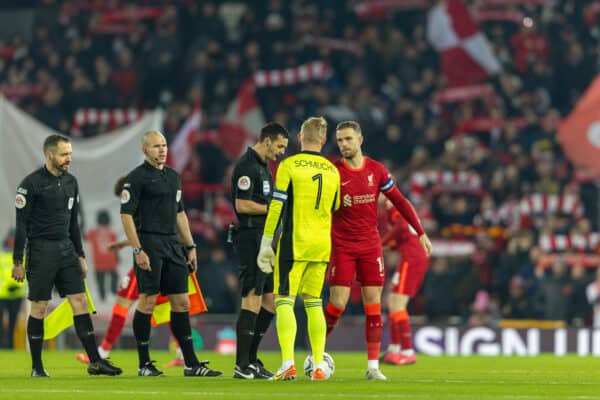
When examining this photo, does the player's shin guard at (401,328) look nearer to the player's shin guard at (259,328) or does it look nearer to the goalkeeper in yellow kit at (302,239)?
the player's shin guard at (259,328)

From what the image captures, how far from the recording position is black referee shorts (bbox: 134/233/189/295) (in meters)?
15.0

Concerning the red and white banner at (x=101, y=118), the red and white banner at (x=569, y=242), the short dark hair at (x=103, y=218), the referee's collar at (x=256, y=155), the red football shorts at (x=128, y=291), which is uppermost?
the red and white banner at (x=101, y=118)

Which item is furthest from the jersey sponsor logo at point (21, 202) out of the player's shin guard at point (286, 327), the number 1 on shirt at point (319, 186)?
the number 1 on shirt at point (319, 186)

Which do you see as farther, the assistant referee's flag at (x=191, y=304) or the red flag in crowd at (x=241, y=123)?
the red flag in crowd at (x=241, y=123)

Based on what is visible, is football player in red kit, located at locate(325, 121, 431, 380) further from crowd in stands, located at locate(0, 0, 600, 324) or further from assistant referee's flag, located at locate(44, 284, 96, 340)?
crowd in stands, located at locate(0, 0, 600, 324)

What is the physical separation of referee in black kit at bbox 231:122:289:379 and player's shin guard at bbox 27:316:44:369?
197 cm

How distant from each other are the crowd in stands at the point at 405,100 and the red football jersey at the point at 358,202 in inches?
416

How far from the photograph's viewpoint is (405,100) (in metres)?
31.1

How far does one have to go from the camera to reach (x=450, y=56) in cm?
3053

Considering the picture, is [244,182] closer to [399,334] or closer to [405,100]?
[399,334]

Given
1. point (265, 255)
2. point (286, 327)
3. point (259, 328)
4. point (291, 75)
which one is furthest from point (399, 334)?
point (291, 75)

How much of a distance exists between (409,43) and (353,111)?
3.13 m

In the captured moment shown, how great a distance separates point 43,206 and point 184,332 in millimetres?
1849

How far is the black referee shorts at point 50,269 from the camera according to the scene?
15.1 meters
